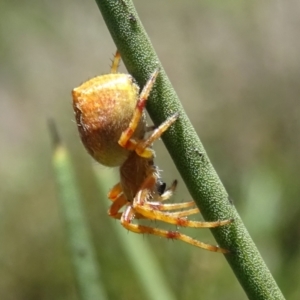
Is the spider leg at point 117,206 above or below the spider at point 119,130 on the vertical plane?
below

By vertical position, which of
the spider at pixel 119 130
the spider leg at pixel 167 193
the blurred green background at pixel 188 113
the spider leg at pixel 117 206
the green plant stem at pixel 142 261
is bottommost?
the blurred green background at pixel 188 113

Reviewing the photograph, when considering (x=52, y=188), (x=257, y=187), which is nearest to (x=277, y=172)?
(x=257, y=187)

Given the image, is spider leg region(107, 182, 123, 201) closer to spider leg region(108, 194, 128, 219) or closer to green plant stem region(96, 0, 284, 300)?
spider leg region(108, 194, 128, 219)

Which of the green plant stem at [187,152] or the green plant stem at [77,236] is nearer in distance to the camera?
the green plant stem at [187,152]

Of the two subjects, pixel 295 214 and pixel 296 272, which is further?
pixel 295 214

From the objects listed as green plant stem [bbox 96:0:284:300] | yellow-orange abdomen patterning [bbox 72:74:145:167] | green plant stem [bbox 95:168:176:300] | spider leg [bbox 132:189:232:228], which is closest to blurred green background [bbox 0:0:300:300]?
green plant stem [bbox 95:168:176:300]

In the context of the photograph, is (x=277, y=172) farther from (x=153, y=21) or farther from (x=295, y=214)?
(x=153, y=21)

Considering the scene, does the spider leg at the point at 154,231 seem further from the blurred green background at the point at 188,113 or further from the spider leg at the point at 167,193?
the blurred green background at the point at 188,113

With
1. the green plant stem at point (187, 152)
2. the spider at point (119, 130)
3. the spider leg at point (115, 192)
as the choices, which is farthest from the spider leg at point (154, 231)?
the green plant stem at point (187, 152)
